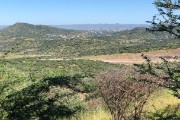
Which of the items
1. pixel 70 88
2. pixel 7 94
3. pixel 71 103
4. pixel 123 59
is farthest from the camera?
pixel 123 59

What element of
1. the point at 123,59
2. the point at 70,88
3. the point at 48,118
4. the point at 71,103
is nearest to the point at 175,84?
the point at 48,118

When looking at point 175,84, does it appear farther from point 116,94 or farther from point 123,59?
point 123,59

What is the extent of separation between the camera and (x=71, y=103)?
51.7 ft

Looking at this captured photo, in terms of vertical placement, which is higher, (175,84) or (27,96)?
(175,84)

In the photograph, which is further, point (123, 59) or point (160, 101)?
point (123, 59)

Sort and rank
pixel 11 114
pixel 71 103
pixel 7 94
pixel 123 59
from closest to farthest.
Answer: pixel 7 94, pixel 11 114, pixel 71 103, pixel 123 59

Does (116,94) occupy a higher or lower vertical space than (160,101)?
higher

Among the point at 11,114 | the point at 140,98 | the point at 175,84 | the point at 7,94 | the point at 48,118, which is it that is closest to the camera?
the point at 175,84

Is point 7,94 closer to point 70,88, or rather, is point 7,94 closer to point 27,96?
point 27,96

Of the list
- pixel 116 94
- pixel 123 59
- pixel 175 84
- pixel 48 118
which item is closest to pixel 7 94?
pixel 48 118

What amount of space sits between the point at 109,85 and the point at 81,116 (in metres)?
1.56

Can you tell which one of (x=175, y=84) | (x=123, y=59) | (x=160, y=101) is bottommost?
(x=123, y=59)

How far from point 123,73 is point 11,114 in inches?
162

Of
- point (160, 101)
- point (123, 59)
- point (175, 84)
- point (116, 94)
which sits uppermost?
point (175, 84)
